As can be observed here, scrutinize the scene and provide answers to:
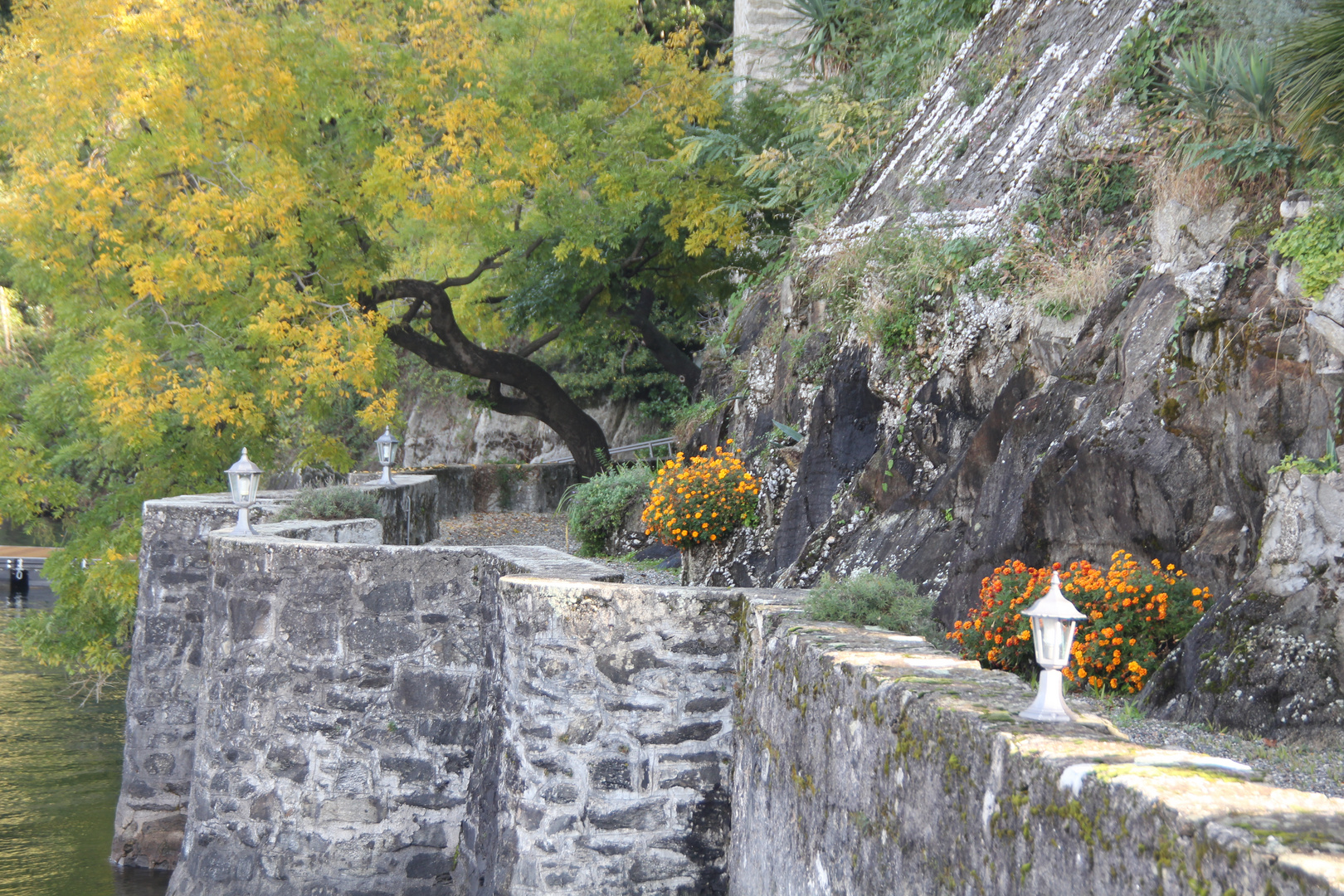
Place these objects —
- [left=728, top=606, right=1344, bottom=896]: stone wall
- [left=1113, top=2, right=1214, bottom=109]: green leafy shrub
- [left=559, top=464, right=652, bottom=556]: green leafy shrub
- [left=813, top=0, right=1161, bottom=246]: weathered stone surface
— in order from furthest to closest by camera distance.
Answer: [left=559, top=464, right=652, bottom=556]: green leafy shrub → [left=813, top=0, right=1161, bottom=246]: weathered stone surface → [left=1113, top=2, right=1214, bottom=109]: green leafy shrub → [left=728, top=606, right=1344, bottom=896]: stone wall

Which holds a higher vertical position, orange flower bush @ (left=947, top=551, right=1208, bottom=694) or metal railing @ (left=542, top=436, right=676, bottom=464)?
metal railing @ (left=542, top=436, right=676, bottom=464)

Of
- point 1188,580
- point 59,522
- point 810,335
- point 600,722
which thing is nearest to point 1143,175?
point 1188,580

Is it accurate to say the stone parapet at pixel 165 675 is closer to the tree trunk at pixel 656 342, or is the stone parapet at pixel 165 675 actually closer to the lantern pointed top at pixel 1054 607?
the lantern pointed top at pixel 1054 607

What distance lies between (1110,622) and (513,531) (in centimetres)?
1153

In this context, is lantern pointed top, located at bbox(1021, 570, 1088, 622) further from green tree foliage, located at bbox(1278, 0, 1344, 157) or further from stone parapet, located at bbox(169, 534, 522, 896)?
stone parapet, located at bbox(169, 534, 522, 896)

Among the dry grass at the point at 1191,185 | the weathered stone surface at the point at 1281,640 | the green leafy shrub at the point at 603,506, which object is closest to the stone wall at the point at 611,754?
the weathered stone surface at the point at 1281,640

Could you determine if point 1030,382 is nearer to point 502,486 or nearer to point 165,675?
point 165,675

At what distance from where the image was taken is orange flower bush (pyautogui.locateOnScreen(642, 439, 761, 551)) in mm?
9273

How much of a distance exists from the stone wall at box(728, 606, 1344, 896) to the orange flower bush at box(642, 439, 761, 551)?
440 centimetres

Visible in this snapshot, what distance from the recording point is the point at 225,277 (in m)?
11.4

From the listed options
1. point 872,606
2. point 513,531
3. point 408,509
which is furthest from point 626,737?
point 513,531

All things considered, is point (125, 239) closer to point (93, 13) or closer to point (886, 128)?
point (93, 13)

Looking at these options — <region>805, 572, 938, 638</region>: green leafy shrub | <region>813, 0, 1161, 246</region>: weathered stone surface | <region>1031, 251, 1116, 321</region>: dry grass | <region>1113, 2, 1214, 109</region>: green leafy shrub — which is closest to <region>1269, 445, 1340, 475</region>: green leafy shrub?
<region>805, 572, 938, 638</region>: green leafy shrub

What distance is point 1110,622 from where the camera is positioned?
4.90m
